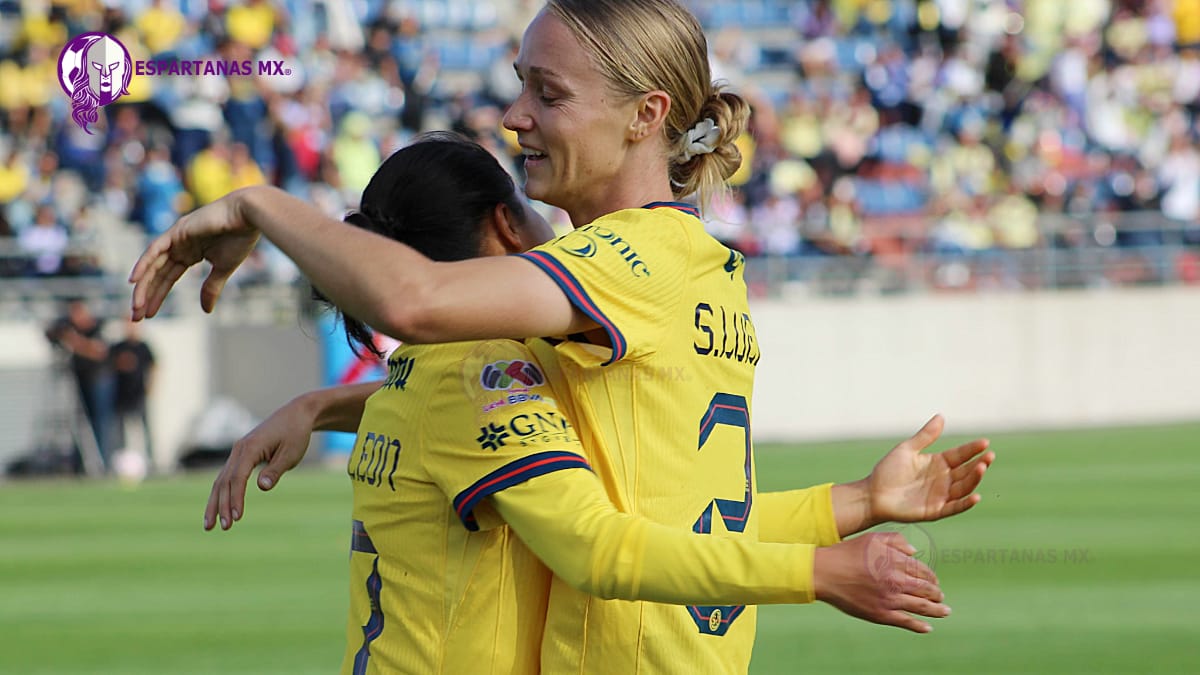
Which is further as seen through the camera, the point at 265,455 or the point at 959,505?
the point at 265,455

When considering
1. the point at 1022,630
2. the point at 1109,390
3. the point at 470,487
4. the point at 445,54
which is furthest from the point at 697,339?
the point at 445,54

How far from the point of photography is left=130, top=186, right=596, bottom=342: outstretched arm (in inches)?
82.9

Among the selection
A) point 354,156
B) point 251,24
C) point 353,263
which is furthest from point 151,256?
point 251,24

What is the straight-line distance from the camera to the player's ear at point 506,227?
2592 millimetres

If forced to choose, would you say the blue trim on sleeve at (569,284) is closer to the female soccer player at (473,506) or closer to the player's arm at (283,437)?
the female soccer player at (473,506)

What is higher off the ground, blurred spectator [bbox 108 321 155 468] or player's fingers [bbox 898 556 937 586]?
player's fingers [bbox 898 556 937 586]

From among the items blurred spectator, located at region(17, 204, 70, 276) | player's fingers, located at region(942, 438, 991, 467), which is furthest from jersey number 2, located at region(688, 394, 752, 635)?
blurred spectator, located at region(17, 204, 70, 276)

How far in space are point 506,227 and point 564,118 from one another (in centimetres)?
23

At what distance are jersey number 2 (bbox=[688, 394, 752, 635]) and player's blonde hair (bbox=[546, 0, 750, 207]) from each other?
387 millimetres

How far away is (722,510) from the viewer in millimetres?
2492

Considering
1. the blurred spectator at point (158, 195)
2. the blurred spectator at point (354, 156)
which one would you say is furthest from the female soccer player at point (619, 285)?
the blurred spectator at point (354, 156)

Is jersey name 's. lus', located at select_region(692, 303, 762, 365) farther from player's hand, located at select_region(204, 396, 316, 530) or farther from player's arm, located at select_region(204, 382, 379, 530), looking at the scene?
player's hand, located at select_region(204, 396, 316, 530)

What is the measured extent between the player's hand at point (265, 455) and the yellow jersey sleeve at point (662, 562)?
0.85m

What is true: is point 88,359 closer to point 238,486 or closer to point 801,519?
point 238,486
